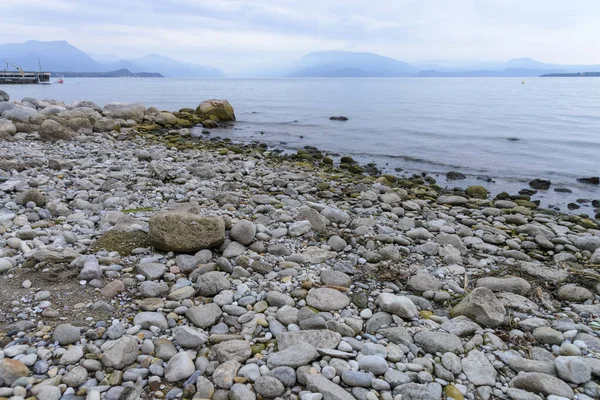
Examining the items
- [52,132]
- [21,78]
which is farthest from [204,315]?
[21,78]

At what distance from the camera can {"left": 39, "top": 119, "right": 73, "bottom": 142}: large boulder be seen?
13805 millimetres

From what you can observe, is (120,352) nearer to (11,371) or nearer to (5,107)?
(11,371)

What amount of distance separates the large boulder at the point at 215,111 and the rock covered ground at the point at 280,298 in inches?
660

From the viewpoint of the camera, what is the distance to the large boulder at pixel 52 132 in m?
13.8

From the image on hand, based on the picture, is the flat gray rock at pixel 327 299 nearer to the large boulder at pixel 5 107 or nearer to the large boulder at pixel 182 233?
the large boulder at pixel 182 233

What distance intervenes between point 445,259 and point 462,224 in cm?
251

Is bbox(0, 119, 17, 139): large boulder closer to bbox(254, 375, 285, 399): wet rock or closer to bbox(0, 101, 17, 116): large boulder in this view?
bbox(0, 101, 17, 116): large boulder

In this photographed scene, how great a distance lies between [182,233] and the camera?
203 inches

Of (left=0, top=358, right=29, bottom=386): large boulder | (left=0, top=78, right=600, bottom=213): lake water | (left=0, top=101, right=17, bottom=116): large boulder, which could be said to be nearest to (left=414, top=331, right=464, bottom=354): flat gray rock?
(left=0, top=358, right=29, bottom=386): large boulder

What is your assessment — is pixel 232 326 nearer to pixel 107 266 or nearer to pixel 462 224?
pixel 107 266

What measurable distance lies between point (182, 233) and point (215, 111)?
21.4 metres

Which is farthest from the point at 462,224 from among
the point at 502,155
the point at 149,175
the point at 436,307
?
the point at 502,155

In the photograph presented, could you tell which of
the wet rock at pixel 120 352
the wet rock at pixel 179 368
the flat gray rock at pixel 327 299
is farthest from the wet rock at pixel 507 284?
the wet rock at pixel 120 352

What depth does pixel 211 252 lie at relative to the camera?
17.4 ft
